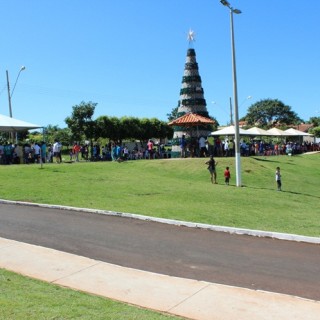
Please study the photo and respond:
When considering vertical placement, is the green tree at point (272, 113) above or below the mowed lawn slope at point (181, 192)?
above

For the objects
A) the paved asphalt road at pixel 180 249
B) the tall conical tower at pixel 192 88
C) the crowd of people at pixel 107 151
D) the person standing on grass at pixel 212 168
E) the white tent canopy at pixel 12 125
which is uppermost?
the tall conical tower at pixel 192 88

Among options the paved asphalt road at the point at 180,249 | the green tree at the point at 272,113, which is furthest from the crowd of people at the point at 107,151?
the green tree at the point at 272,113

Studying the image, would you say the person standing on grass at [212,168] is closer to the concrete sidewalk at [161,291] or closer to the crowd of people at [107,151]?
the crowd of people at [107,151]

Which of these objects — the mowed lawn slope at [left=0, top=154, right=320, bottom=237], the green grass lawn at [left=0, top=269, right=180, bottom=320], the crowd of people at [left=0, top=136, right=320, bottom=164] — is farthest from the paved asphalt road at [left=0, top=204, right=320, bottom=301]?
the crowd of people at [left=0, top=136, right=320, bottom=164]

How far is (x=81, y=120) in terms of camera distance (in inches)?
1900

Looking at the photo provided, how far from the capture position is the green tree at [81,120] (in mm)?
47219

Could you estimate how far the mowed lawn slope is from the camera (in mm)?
12891

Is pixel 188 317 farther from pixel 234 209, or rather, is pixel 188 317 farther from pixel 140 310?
pixel 234 209

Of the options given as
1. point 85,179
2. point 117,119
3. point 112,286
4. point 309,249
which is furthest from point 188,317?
point 117,119

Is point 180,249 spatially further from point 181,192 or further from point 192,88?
point 192,88

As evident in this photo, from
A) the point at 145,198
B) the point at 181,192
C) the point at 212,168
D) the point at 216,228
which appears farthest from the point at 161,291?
the point at 212,168

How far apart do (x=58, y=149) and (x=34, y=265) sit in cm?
2172

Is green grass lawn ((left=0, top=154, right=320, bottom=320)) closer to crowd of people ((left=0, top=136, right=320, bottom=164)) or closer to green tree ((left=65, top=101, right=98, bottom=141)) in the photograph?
crowd of people ((left=0, top=136, right=320, bottom=164))

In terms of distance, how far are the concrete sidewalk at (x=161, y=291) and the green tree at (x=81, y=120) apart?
4002 cm
